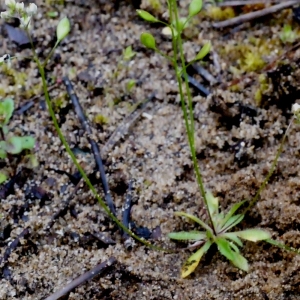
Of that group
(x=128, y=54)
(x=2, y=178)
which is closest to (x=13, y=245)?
(x=2, y=178)

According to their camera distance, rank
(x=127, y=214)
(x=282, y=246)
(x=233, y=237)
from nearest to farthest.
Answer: (x=282, y=246), (x=233, y=237), (x=127, y=214)

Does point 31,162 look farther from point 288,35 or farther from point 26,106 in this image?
point 288,35

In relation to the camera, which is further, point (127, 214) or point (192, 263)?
point (127, 214)

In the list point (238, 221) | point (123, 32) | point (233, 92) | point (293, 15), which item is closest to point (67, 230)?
point (238, 221)

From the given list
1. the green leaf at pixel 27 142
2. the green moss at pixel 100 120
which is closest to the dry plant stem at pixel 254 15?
the green moss at pixel 100 120

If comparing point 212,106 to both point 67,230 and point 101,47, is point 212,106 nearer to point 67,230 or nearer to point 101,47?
point 101,47

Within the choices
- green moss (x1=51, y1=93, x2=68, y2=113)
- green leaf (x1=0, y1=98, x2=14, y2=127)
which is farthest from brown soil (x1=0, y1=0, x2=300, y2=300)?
green leaf (x1=0, y1=98, x2=14, y2=127)
